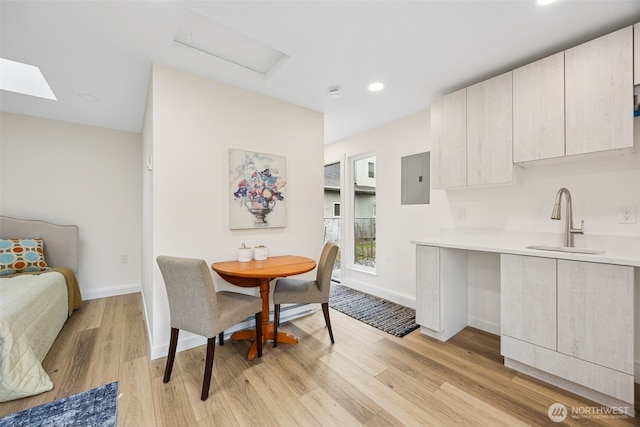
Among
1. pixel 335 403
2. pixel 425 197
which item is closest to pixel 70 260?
pixel 335 403

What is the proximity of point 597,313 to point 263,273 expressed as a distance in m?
2.20

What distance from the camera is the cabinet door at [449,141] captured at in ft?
8.16

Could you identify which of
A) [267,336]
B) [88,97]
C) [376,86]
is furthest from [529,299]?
[88,97]

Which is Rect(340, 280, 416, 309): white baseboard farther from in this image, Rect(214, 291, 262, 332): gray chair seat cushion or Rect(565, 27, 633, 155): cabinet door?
Rect(565, 27, 633, 155): cabinet door

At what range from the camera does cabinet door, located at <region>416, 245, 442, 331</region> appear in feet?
8.04

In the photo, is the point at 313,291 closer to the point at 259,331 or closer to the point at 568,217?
the point at 259,331

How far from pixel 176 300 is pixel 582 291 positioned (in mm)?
2694

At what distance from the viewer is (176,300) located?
6.06 feet

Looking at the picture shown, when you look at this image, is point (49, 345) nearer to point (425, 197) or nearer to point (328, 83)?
point (328, 83)

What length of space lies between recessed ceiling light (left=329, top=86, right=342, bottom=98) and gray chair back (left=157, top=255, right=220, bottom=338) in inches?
79.0

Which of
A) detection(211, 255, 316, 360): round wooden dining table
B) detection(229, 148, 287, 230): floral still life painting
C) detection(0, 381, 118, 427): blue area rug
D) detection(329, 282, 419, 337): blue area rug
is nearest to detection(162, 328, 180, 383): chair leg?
detection(0, 381, 118, 427): blue area rug

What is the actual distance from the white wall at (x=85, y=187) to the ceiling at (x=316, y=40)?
0.77 m

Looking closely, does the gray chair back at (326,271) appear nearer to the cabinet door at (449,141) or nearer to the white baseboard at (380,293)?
the cabinet door at (449,141)

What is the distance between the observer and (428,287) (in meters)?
2.51
